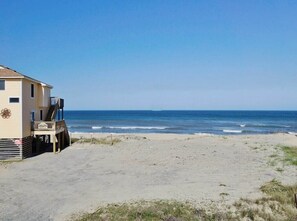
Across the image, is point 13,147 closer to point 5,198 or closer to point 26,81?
point 26,81

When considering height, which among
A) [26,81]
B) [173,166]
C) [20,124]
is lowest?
[173,166]

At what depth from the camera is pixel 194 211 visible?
12141mm

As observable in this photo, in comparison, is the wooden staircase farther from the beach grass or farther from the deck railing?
the beach grass

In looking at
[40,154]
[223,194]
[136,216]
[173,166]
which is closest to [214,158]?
[173,166]

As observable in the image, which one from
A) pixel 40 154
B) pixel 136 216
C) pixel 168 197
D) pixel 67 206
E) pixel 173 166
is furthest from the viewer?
pixel 40 154

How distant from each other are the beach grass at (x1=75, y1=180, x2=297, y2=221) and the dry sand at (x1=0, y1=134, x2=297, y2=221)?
2.73ft

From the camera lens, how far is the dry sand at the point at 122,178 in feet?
44.8

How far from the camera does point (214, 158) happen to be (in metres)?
26.1

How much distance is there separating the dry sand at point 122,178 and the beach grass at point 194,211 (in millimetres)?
833

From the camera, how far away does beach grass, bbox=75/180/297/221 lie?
11586 mm

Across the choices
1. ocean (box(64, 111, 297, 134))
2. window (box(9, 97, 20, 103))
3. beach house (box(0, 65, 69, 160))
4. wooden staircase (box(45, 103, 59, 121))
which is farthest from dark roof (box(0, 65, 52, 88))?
ocean (box(64, 111, 297, 134))

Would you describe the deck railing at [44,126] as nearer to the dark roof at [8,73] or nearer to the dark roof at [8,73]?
the dark roof at [8,73]

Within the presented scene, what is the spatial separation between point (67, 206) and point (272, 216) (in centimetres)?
743

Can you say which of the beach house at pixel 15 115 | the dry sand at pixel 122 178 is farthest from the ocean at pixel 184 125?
the beach house at pixel 15 115
